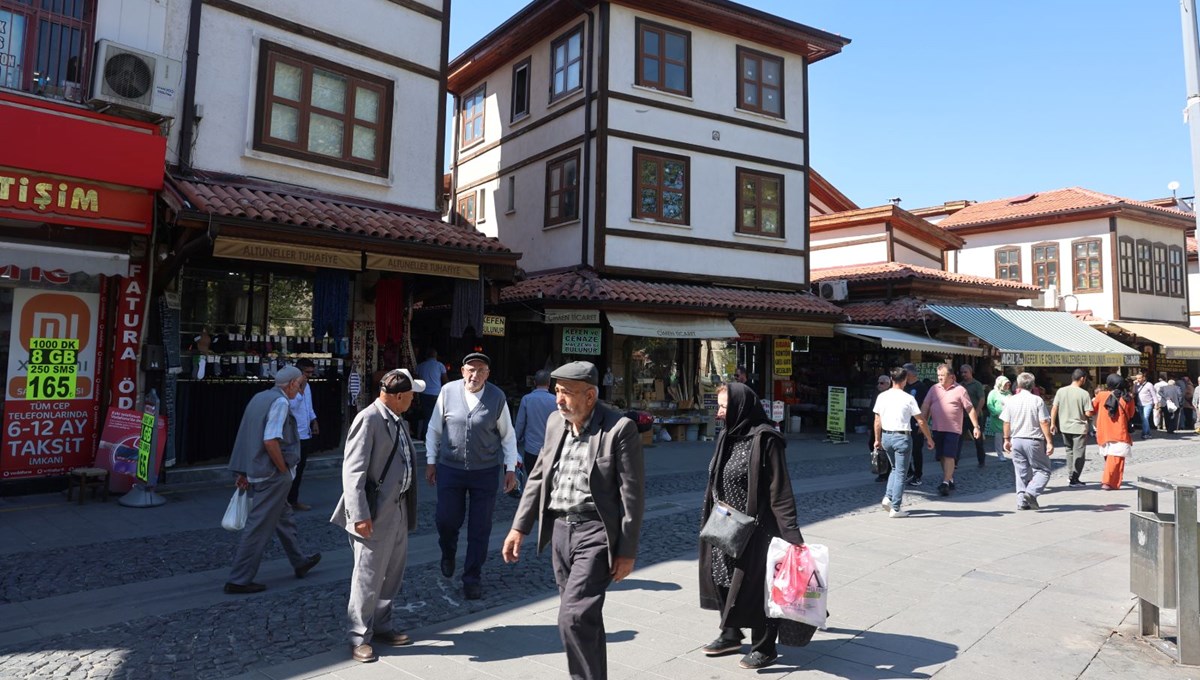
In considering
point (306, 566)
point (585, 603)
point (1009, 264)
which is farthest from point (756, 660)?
point (1009, 264)

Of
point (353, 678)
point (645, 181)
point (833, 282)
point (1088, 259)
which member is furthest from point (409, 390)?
point (1088, 259)

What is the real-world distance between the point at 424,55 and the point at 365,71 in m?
1.26

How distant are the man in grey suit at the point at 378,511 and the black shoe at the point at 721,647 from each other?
1.92m

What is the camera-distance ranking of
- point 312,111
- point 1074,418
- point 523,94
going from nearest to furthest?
point 1074,418 < point 312,111 < point 523,94

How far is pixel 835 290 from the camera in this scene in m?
21.5

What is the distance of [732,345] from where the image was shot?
18.8m

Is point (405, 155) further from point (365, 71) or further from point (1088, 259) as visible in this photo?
Answer: point (1088, 259)

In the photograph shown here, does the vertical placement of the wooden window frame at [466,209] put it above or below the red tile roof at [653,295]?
above

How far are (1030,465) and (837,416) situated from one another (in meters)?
8.25

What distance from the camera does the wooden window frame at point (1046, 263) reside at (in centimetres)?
2772

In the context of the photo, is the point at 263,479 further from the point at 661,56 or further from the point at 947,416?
the point at 661,56

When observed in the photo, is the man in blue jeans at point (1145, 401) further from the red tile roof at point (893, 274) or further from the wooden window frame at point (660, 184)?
the wooden window frame at point (660, 184)

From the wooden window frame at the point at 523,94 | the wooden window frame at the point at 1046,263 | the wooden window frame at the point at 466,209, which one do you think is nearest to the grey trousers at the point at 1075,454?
the wooden window frame at the point at 523,94

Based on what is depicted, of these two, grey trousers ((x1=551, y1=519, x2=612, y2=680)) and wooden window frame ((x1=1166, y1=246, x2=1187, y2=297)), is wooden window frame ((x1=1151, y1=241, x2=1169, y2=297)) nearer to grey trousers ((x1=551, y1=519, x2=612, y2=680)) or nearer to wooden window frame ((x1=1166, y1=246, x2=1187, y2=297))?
wooden window frame ((x1=1166, y1=246, x2=1187, y2=297))
